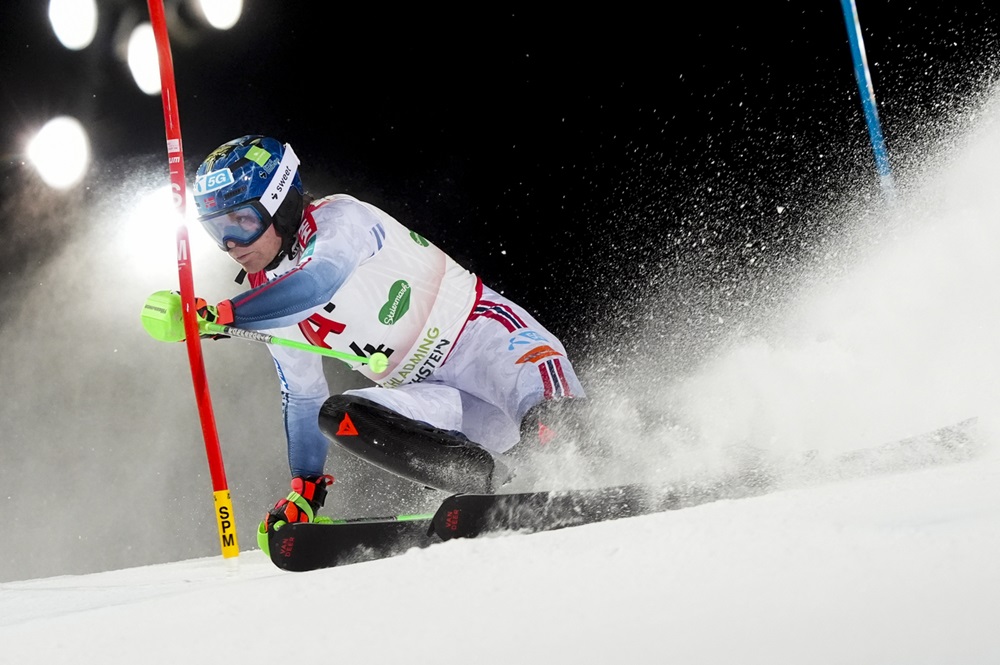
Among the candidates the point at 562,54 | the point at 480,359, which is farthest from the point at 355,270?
the point at 562,54

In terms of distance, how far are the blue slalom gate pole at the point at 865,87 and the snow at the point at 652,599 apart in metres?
2.21

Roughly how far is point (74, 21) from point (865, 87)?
3.82 m

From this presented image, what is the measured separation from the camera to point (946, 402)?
3367mm

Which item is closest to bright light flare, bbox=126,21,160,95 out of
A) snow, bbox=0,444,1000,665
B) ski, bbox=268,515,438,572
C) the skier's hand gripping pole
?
the skier's hand gripping pole

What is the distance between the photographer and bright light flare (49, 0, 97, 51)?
4.91 meters

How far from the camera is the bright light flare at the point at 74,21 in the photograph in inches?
193

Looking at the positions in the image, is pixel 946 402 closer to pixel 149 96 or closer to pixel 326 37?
pixel 326 37

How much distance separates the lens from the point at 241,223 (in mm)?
2854

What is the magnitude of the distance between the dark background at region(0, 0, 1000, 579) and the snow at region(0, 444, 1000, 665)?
226 cm

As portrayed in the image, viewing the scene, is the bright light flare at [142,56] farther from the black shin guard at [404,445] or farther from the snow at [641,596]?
the black shin guard at [404,445]

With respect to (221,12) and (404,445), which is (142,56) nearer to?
(221,12)

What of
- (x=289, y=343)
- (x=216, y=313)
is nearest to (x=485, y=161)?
(x=289, y=343)

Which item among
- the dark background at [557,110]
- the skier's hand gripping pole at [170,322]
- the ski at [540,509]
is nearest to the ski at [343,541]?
the ski at [540,509]

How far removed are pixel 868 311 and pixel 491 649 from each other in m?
3.04
